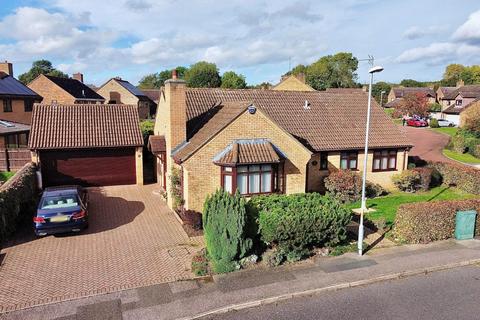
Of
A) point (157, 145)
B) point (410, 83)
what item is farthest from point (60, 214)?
point (410, 83)

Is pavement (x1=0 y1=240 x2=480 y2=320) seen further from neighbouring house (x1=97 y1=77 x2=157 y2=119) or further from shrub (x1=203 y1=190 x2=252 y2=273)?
neighbouring house (x1=97 y1=77 x2=157 y2=119)

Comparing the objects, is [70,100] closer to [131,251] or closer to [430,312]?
[131,251]

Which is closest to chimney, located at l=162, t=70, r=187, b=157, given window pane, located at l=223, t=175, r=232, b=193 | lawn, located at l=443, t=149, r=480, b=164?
window pane, located at l=223, t=175, r=232, b=193

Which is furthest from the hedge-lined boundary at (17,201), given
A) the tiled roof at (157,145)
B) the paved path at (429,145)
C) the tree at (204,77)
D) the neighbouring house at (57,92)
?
the tree at (204,77)

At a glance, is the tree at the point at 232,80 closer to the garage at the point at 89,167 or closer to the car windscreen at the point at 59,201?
the garage at the point at 89,167

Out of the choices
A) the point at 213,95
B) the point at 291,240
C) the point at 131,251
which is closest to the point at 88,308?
the point at 131,251
